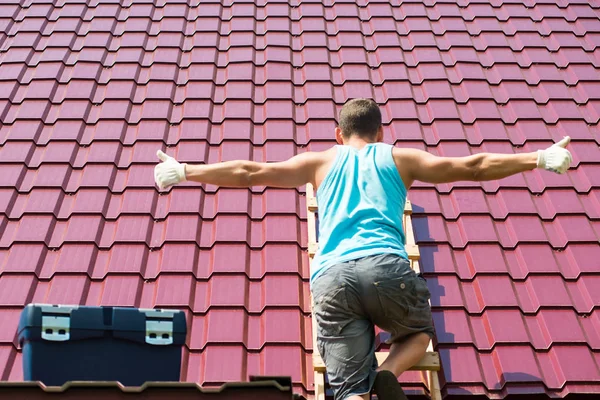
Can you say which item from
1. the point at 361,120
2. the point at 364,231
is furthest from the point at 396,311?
the point at 361,120

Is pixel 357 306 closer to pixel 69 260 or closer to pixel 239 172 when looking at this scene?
pixel 239 172

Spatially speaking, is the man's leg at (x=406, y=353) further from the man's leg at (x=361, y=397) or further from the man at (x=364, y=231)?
the man's leg at (x=361, y=397)

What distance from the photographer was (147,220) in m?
4.75

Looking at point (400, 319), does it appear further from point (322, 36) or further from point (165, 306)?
point (322, 36)

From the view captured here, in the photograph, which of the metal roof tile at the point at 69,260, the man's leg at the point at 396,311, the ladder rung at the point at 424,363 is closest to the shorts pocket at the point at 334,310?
the man's leg at the point at 396,311

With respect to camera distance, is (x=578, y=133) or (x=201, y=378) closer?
(x=201, y=378)

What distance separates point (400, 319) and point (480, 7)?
4.90 meters

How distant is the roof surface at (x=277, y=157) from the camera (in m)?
4.02

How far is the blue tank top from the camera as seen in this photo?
3252 mm

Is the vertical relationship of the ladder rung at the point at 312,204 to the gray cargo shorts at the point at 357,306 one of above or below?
above

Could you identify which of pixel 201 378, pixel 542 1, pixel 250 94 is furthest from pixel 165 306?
pixel 542 1

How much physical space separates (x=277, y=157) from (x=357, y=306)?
2284 millimetres

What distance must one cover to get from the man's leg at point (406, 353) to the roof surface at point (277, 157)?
49 centimetres

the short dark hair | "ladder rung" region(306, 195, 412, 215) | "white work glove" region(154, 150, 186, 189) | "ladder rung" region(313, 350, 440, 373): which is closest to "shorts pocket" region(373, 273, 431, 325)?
"ladder rung" region(313, 350, 440, 373)
